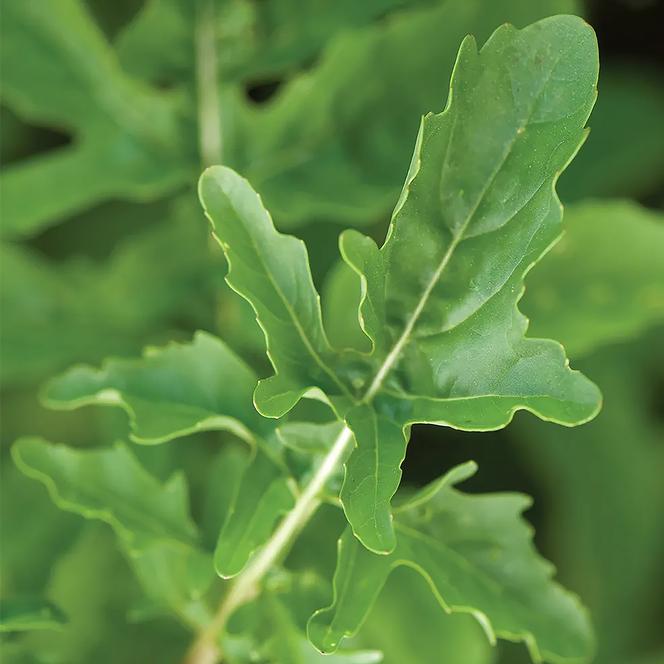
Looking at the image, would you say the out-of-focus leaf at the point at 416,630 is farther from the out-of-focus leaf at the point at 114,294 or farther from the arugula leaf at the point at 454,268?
the arugula leaf at the point at 454,268

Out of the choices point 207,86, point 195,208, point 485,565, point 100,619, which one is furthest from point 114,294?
point 485,565

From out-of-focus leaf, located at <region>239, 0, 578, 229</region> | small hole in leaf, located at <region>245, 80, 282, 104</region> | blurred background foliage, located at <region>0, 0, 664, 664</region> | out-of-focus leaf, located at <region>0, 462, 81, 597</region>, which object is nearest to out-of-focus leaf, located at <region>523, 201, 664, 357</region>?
blurred background foliage, located at <region>0, 0, 664, 664</region>

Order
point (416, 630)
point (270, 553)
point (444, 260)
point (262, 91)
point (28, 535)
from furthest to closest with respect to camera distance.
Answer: point (262, 91), point (416, 630), point (28, 535), point (270, 553), point (444, 260)

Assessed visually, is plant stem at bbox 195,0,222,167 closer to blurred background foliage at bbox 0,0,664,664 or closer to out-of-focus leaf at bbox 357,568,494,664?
blurred background foliage at bbox 0,0,664,664

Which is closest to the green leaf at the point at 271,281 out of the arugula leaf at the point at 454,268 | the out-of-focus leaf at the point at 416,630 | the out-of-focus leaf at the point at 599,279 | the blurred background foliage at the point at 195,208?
the arugula leaf at the point at 454,268

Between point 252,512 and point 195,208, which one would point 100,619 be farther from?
point 252,512

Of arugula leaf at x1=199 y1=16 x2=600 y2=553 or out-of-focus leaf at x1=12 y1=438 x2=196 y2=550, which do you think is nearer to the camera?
arugula leaf at x1=199 y1=16 x2=600 y2=553

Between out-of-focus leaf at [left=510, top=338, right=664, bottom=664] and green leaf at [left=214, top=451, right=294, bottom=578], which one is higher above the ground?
green leaf at [left=214, top=451, right=294, bottom=578]
